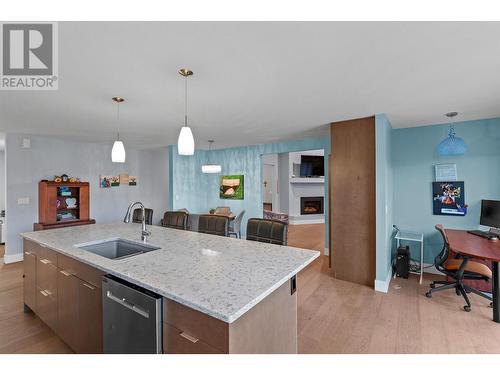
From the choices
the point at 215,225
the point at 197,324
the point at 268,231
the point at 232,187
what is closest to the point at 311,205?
→ the point at 232,187

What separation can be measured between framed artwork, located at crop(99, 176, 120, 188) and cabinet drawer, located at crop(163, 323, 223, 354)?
18.1 feet

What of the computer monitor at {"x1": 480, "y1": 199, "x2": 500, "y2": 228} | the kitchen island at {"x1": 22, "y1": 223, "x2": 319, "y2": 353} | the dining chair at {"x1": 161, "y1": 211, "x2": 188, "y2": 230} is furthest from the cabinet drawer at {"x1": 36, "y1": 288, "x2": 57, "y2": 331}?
the computer monitor at {"x1": 480, "y1": 199, "x2": 500, "y2": 228}

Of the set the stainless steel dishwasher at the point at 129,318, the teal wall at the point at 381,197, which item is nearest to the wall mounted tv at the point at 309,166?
the teal wall at the point at 381,197

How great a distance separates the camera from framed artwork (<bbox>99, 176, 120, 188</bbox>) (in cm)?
575

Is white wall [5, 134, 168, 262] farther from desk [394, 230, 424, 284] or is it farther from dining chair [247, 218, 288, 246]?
desk [394, 230, 424, 284]

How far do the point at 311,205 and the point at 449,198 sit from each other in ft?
18.7

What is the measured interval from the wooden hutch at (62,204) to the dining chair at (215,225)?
353cm

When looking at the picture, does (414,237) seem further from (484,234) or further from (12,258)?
(12,258)

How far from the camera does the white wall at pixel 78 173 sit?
4449 millimetres

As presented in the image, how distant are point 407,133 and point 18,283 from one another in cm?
625

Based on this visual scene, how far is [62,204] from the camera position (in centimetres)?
503

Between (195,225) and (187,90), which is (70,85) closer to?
(187,90)

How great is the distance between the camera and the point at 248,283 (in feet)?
4.27
